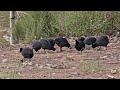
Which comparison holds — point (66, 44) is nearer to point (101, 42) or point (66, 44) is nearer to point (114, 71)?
point (101, 42)

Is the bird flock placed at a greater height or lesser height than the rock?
greater

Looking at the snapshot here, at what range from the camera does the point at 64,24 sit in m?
10.9

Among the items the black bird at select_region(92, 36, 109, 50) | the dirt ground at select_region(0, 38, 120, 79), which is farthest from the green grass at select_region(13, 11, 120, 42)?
the black bird at select_region(92, 36, 109, 50)

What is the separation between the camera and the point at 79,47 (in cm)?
771

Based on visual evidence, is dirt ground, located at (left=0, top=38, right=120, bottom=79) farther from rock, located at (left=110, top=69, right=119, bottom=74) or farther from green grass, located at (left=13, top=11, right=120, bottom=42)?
green grass, located at (left=13, top=11, right=120, bottom=42)

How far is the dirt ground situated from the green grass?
7.69ft

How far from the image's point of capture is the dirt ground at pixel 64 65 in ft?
16.7

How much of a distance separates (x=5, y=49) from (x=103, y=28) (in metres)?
3.44

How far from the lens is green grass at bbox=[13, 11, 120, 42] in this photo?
1045cm

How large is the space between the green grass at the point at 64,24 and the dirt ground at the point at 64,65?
2343 millimetres

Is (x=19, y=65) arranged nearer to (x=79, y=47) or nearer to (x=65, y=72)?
(x=65, y=72)

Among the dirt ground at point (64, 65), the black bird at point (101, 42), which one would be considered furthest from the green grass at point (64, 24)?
the black bird at point (101, 42)
